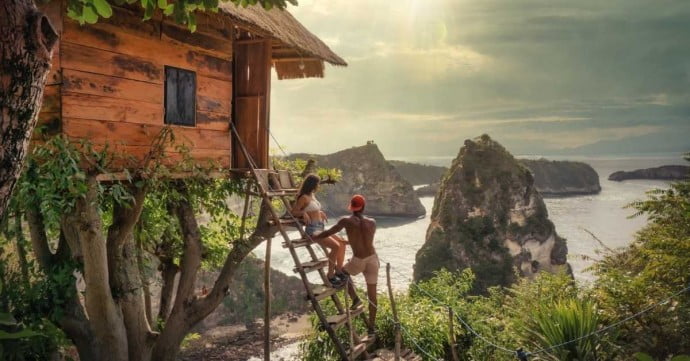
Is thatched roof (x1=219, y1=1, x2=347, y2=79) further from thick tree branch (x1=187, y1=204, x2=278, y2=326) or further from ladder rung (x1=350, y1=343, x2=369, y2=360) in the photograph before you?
ladder rung (x1=350, y1=343, x2=369, y2=360)

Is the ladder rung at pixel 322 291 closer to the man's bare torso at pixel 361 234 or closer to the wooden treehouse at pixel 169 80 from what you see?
the man's bare torso at pixel 361 234

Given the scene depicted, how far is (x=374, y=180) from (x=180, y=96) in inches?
3423

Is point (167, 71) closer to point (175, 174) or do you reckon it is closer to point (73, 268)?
point (175, 174)

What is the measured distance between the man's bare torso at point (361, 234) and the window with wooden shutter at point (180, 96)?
351cm

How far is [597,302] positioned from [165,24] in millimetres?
9335

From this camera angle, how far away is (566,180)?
132m

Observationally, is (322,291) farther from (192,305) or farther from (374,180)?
(374,180)

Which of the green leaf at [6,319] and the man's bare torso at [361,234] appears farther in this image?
the man's bare torso at [361,234]

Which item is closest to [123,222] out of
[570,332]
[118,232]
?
[118,232]

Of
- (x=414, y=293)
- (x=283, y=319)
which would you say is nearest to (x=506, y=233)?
(x=283, y=319)

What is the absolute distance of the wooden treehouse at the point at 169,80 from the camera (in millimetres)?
7230

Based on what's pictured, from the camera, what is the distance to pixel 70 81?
7188mm

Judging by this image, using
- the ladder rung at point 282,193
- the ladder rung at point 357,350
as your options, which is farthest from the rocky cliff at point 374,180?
the ladder rung at point 357,350

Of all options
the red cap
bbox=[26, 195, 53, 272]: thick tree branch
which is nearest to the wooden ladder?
the red cap
